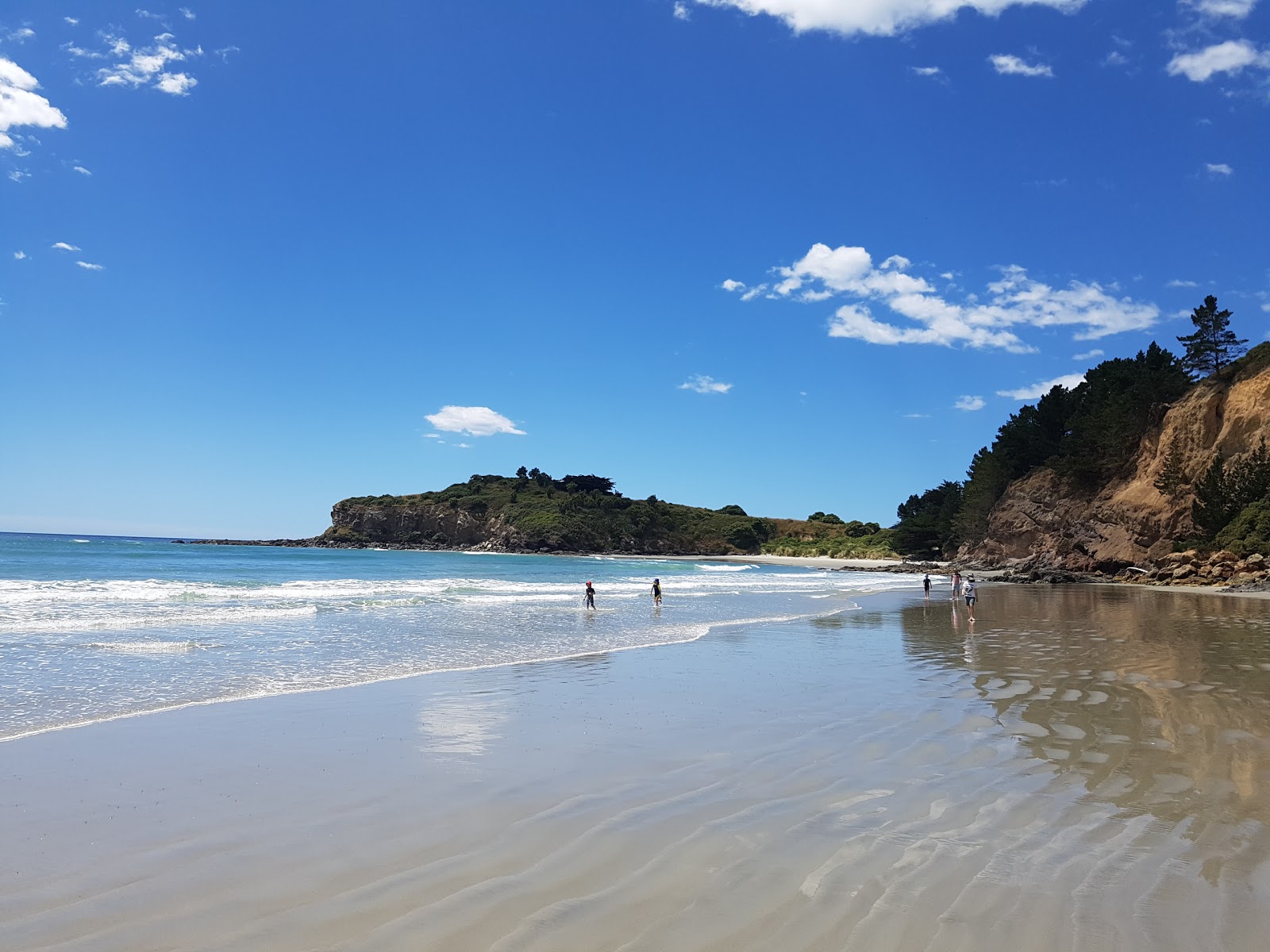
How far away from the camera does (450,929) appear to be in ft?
14.2

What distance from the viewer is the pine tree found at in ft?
159

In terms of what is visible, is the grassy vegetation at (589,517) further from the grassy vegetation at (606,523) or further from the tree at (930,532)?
the tree at (930,532)

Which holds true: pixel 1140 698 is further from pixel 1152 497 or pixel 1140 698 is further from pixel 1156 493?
pixel 1152 497

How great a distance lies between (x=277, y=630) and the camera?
21.6 meters

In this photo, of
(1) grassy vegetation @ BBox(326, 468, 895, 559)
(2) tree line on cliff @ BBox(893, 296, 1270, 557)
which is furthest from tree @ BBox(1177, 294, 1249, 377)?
(1) grassy vegetation @ BBox(326, 468, 895, 559)

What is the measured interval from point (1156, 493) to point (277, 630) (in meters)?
50.8

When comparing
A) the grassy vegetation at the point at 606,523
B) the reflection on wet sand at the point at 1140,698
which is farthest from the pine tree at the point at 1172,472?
the grassy vegetation at the point at 606,523

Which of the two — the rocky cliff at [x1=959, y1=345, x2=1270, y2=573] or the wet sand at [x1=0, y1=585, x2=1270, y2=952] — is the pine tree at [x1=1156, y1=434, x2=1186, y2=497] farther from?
the wet sand at [x1=0, y1=585, x2=1270, y2=952]

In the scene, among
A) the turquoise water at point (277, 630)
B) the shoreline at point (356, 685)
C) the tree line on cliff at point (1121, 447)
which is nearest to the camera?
the shoreline at point (356, 685)

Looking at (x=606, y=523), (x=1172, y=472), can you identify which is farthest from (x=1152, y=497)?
(x=606, y=523)

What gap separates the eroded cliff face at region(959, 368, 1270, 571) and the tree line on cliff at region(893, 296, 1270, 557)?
1074 millimetres

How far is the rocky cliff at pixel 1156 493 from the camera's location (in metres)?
45.7

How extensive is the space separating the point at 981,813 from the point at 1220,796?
2128 millimetres

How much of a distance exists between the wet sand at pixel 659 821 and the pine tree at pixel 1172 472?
42986mm
